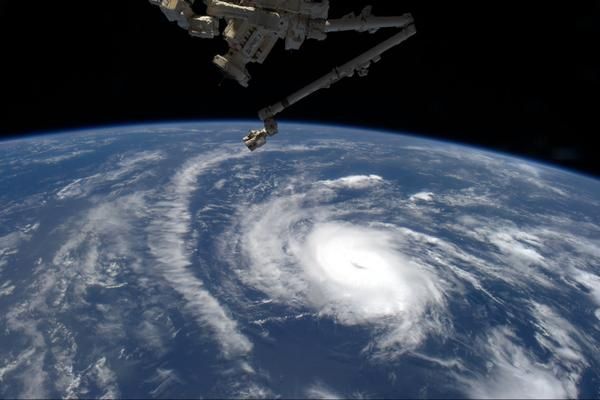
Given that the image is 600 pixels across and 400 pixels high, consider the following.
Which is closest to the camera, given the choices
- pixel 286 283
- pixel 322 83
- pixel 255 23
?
pixel 255 23

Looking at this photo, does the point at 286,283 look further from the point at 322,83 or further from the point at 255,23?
the point at 255,23

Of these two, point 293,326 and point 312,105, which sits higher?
point 312,105

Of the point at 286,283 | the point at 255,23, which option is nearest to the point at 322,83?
the point at 255,23

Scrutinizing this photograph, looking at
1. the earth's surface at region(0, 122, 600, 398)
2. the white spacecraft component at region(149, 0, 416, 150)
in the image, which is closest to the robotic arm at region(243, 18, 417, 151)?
the white spacecraft component at region(149, 0, 416, 150)

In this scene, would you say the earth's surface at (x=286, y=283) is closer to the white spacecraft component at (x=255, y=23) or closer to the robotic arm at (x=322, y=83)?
the robotic arm at (x=322, y=83)

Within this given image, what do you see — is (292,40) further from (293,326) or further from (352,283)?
(352,283)

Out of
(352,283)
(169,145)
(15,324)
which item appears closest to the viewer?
(15,324)

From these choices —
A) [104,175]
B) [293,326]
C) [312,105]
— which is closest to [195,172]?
[104,175]

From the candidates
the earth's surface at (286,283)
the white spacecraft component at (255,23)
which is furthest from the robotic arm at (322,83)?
the earth's surface at (286,283)
